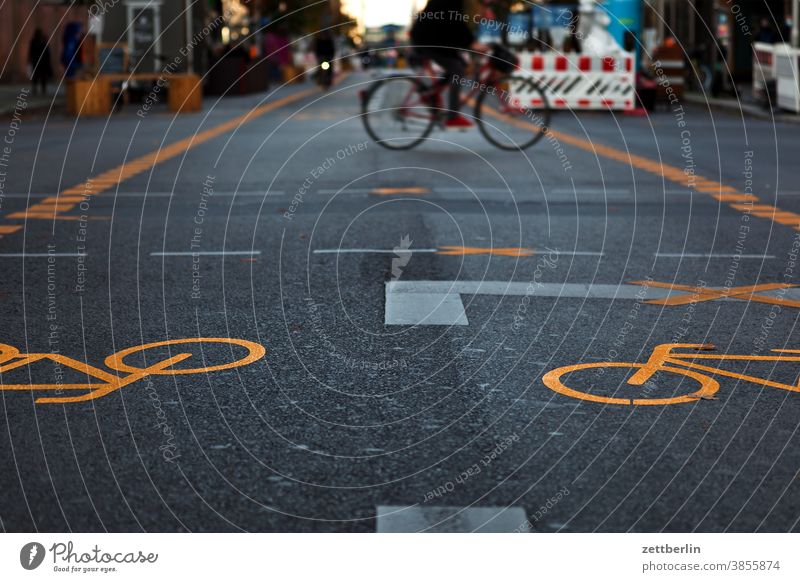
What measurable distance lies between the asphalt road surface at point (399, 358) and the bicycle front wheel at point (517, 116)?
14.4ft

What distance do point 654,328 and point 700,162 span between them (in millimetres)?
8981

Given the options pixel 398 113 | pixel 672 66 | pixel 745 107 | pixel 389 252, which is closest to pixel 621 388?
→ pixel 389 252

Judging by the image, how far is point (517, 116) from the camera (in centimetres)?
2200

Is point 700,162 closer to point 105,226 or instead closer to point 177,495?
point 105,226

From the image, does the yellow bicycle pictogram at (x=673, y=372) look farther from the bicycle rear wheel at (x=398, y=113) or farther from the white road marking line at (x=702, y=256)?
the bicycle rear wheel at (x=398, y=113)

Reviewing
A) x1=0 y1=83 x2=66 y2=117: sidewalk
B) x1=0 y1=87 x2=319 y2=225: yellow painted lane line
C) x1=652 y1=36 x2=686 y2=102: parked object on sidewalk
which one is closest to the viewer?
x1=0 y1=87 x2=319 y2=225: yellow painted lane line

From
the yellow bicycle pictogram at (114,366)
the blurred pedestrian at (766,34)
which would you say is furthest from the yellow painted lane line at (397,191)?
the blurred pedestrian at (766,34)

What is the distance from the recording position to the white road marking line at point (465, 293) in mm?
6195

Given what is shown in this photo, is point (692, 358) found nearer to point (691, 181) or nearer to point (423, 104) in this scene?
point (691, 181)

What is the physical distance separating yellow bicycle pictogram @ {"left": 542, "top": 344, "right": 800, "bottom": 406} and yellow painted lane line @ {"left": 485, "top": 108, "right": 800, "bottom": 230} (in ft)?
13.2

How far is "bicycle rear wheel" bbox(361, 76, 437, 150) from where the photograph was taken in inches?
586

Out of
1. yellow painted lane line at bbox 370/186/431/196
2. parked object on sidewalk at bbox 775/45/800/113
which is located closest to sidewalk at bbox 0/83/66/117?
parked object on sidewalk at bbox 775/45/800/113

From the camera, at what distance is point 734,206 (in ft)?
34.3

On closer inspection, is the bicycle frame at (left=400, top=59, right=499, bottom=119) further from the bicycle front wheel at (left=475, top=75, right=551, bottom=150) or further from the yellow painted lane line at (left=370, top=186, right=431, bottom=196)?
the yellow painted lane line at (left=370, top=186, right=431, bottom=196)
